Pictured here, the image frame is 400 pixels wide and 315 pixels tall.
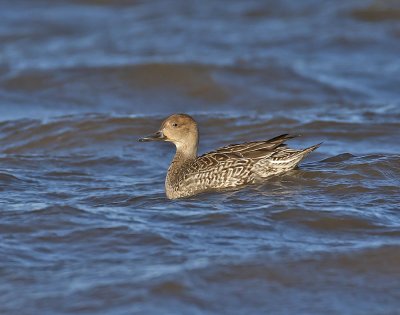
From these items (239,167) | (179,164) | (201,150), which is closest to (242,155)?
(239,167)

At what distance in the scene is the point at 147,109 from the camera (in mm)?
14203

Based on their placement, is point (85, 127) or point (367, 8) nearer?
point (85, 127)

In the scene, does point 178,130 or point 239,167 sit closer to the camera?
point 239,167

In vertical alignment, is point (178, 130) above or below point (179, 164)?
above

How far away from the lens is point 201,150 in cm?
1205

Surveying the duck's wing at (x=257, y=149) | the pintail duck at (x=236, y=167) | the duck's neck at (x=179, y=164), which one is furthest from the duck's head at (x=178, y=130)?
the duck's wing at (x=257, y=149)

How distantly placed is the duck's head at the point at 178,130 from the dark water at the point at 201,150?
0.57m

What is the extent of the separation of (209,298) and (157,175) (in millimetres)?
3914

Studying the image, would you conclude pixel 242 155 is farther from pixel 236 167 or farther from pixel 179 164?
pixel 179 164

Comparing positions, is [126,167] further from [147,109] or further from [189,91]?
[189,91]

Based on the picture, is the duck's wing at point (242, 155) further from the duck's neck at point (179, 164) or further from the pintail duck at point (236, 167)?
the duck's neck at point (179, 164)

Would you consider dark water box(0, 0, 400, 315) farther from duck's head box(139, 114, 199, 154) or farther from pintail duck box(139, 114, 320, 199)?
duck's head box(139, 114, 199, 154)

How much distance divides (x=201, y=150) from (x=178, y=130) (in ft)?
6.11

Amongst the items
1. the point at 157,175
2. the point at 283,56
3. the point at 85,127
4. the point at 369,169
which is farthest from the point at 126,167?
the point at 283,56
